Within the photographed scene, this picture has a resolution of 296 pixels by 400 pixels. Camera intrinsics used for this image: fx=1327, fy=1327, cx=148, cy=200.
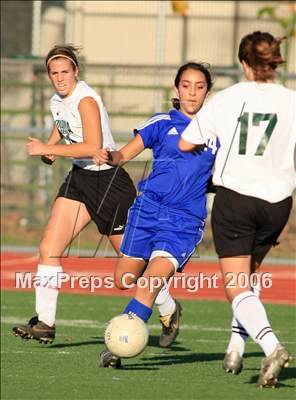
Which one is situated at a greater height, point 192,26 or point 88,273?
point 192,26

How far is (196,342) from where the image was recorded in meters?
10.9

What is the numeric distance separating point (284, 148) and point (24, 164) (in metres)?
13.1

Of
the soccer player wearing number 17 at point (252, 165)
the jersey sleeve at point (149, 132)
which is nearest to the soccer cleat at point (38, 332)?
the jersey sleeve at point (149, 132)

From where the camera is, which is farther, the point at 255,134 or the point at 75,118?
the point at 75,118

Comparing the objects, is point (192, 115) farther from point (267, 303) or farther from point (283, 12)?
point (283, 12)

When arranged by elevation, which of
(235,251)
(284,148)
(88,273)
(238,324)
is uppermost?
(284,148)

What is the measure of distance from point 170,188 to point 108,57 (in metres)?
12.3

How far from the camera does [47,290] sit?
9.59m

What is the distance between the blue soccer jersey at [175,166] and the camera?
8.80 m

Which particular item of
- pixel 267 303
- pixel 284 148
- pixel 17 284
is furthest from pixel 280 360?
pixel 17 284

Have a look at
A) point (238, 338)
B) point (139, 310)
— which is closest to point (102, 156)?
point (139, 310)

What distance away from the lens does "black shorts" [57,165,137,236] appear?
9562 mm

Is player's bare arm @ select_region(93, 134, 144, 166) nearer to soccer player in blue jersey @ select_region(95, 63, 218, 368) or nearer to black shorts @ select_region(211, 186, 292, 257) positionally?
soccer player in blue jersey @ select_region(95, 63, 218, 368)

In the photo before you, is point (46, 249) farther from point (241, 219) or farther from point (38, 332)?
point (241, 219)
